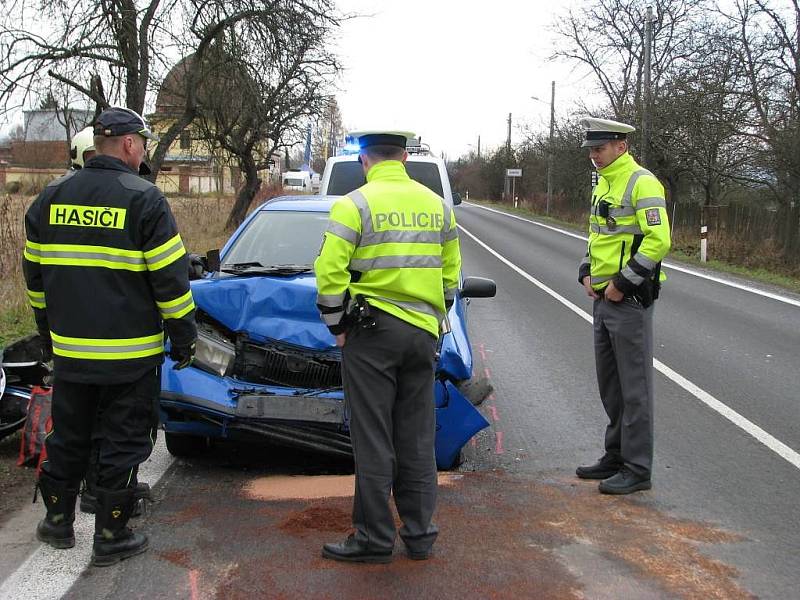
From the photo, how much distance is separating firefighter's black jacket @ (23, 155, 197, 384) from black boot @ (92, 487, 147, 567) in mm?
510

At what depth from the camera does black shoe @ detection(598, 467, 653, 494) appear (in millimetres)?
4539

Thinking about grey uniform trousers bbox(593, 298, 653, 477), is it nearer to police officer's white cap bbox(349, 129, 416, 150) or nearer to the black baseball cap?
police officer's white cap bbox(349, 129, 416, 150)

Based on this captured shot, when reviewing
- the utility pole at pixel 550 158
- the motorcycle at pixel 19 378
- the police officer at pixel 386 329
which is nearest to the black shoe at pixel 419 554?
the police officer at pixel 386 329

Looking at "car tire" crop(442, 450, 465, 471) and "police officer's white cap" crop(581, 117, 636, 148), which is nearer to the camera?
"police officer's white cap" crop(581, 117, 636, 148)

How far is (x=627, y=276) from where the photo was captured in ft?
14.6

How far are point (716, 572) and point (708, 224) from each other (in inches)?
827

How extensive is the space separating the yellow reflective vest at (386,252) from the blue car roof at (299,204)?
3209mm

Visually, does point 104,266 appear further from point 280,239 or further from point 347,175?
point 347,175

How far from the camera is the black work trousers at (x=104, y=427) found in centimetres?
365

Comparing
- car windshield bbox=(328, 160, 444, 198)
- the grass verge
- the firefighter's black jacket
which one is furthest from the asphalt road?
the grass verge

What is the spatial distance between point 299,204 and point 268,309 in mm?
2310

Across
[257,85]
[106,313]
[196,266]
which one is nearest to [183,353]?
[106,313]

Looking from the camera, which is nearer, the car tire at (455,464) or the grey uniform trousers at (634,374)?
the grey uniform trousers at (634,374)

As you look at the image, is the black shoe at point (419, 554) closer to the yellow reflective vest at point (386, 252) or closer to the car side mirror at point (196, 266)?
the yellow reflective vest at point (386, 252)
